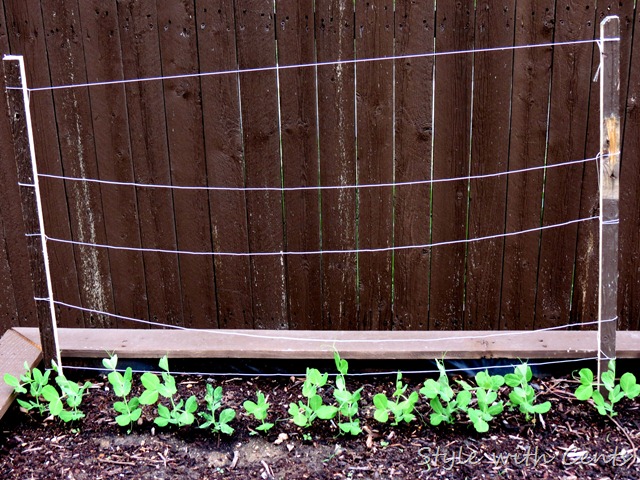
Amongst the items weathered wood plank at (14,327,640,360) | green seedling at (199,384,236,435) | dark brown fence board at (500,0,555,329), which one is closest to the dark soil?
green seedling at (199,384,236,435)

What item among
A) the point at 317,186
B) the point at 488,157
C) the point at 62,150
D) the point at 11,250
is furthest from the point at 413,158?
the point at 11,250

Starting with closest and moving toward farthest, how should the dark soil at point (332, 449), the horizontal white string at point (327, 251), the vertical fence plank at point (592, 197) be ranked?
1. the dark soil at point (332, 449)
2. the vertical fence plank at point (592, 197)
3. the horizontal white string at point (327, 251)

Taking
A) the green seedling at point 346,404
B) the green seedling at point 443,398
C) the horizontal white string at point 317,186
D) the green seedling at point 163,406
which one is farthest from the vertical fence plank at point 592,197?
the green seedling at point 163,406

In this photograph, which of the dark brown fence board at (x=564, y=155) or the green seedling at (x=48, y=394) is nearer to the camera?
the green seedling at (x=48, y=394)

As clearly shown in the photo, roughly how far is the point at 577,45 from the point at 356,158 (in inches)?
45.5

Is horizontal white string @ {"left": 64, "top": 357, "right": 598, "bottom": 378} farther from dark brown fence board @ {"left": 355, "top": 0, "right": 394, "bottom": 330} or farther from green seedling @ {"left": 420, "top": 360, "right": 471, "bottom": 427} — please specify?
dark brown fence board @ {"left": 355, "top": 0, "right": 394, "bottom": 330}

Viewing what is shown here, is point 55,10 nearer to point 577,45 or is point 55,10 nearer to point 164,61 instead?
point 164,61

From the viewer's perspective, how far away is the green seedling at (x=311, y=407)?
7.75 ft

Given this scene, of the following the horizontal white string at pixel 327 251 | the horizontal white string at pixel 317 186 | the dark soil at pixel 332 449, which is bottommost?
the dark soil at pixel 332 449

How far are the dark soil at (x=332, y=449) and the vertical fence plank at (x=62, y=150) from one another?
105 cm

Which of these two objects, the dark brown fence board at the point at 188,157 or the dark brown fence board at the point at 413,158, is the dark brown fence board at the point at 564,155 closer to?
the dark brown fence board at the point at 413,158

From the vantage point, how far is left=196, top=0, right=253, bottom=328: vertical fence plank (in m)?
3.07

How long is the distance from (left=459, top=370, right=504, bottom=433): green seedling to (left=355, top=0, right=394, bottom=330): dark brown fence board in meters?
1.01

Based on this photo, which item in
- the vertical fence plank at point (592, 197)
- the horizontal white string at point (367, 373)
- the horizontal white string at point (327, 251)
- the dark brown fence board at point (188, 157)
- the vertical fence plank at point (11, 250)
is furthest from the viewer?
the vertical fence plank at point (11, 250)
